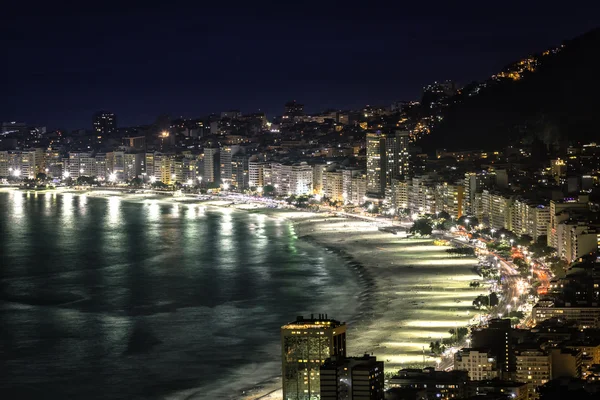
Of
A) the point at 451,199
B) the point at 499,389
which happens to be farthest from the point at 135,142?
the point at 499,389

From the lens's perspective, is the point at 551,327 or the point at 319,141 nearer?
the point at 551,327

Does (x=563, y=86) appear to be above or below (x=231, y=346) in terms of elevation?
above

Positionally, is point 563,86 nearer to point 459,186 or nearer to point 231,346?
point 459,186

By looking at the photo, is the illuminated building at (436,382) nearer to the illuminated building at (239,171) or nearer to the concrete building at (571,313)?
the concrete building at (571,313)

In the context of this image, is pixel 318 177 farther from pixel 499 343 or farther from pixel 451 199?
pixel 499 343

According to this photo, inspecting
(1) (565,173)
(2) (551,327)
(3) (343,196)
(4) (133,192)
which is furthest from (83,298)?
(4) (133,192)

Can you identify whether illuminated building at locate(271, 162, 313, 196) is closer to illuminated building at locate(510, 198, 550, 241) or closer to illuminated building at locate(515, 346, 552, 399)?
illuminated building at locate(510, 198, 550, 241)

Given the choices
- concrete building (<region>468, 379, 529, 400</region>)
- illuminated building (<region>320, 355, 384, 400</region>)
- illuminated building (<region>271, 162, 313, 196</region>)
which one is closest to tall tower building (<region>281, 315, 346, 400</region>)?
illuminated building (<region>320, 355, 384, 400</region>)
